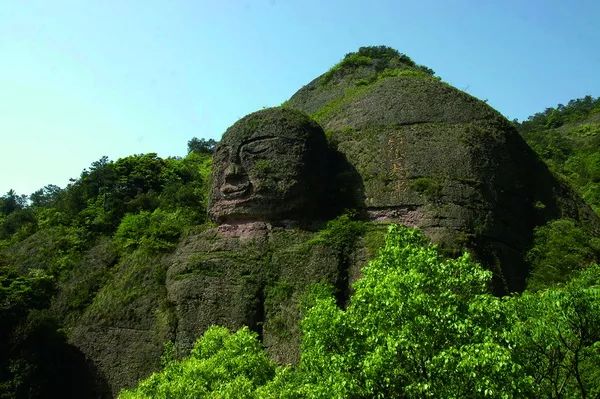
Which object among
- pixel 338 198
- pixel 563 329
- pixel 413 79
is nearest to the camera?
pixel 563 329

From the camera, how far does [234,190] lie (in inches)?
1035

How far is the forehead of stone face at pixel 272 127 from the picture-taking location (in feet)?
88.1

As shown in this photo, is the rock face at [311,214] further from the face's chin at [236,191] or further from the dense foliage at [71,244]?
the dense foliage at [71,244]

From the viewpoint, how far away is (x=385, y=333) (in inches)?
494

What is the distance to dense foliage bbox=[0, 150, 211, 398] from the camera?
23016mm

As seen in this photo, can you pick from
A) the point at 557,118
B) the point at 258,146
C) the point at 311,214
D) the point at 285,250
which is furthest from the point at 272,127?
the point at 557,118

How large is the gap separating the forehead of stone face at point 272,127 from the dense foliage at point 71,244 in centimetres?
439

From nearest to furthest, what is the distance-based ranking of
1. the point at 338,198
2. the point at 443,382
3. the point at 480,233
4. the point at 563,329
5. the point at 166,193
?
the point at 443,382
the point at 563,329
the point at 480,233
the point at 338,198
the point at 166,193

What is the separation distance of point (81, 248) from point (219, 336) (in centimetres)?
1663

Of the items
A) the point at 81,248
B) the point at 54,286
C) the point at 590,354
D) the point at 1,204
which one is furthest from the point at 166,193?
the point at 1,204

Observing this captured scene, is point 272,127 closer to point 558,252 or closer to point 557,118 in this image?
point 558,252

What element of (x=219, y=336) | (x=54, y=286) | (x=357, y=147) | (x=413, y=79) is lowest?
(x=219, y=336)

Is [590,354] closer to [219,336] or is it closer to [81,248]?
[219,336]

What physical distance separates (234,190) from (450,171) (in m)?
7.91
